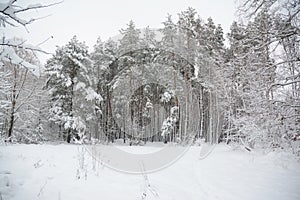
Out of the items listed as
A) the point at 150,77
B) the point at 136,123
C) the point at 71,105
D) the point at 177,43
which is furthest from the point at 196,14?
the point at 71,105

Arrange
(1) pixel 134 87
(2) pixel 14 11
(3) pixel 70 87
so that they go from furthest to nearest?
(1) pixel 134 87
(3) pixel 70 87
(2) pixel 14 11

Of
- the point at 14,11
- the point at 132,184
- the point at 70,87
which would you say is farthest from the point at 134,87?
the point at 14,11

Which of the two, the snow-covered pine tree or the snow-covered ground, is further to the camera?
the snow-covered pine tree

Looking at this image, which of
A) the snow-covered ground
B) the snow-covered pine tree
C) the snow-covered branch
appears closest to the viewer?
the snow-covered branch

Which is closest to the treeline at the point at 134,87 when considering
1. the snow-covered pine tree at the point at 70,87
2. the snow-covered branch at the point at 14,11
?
the snow-covered pine tree at the point at 70,87

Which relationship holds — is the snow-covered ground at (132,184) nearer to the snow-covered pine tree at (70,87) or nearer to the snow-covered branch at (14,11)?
the snow-covered branch at (14,11)

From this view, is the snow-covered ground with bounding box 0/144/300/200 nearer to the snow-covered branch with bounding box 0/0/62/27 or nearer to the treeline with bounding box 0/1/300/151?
the snow-covered branch with bounding box 0/0/62/27

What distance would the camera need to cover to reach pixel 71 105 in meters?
19.5

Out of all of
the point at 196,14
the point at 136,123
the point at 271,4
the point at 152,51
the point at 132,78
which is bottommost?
the point at 136,123

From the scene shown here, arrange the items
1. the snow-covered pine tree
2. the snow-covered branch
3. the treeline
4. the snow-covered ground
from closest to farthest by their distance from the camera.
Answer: the snow-covered branch, the snow-covered ground, the treeline, the snow-covered pine tree

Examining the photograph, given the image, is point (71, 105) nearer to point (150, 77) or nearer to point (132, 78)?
Answer: point (132, 78)

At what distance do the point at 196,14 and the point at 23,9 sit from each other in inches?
796

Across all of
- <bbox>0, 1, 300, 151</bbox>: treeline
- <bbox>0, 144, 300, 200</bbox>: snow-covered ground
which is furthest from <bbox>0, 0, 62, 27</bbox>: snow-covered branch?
<bbox>0, 1, 300, 151</bbox>: treeline

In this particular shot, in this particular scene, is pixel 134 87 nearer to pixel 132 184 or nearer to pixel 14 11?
pixel 132 184
